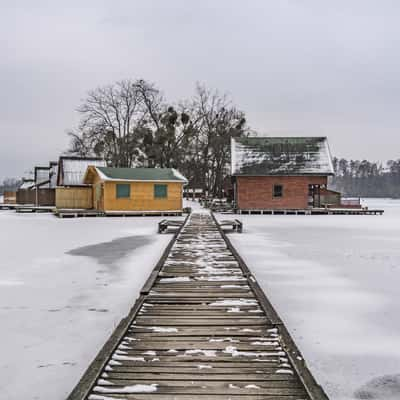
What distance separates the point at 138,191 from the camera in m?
27.8

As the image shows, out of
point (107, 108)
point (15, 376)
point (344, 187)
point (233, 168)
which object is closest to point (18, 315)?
point (15, 376)

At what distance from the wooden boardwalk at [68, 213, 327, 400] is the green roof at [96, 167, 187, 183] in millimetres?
21655

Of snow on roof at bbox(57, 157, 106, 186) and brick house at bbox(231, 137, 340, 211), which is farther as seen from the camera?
snow on roof at bbox(57, 157, 106, 186)

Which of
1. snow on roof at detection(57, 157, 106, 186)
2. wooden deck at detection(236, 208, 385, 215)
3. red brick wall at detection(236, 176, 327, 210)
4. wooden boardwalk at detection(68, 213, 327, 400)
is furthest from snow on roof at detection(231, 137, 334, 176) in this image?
wooden boardwalk at detection(68, 213, 327, 400)

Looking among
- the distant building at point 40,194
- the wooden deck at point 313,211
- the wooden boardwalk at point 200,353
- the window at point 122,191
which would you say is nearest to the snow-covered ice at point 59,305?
the wooden boardwalk at point 200,353

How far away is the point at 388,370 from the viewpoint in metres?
4.07

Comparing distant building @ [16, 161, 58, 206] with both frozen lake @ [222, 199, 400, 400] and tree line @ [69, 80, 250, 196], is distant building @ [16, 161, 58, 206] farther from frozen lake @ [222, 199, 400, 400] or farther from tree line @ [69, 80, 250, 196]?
frozen lake @ [222, 199, 400, 400]

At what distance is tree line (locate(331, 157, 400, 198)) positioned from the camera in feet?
342

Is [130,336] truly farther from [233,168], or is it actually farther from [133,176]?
[233,168]

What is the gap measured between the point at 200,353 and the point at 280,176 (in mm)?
28055

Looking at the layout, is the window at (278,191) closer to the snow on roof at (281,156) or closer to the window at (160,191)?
the snow on roof at (281,156)

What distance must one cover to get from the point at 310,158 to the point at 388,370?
29.2 metres

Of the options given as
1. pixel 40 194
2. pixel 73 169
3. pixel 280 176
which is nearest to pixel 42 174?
pixel 40 194

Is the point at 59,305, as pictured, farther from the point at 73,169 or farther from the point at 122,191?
the point at 73,169
